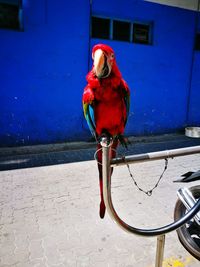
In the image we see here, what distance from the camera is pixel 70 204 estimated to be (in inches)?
119

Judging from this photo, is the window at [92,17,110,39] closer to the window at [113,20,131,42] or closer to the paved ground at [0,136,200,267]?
the window at [113,20,131,42]

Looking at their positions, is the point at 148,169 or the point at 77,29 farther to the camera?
the point at 77,29

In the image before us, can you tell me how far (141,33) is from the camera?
5.78 meters

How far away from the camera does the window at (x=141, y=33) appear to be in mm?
5691

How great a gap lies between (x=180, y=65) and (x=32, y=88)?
376 cm

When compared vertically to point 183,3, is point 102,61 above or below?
below

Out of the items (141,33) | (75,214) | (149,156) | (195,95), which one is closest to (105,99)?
(149,156)

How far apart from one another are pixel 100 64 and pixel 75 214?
78.0 inches

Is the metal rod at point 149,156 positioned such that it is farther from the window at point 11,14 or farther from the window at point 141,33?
the window at point 141,33

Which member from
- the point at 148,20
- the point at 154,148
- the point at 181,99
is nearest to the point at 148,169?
the point at 154,148

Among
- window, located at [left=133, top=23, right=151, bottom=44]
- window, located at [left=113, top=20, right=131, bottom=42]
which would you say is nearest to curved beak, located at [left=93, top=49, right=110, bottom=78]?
window, located at [left=113, top=20, right=131, bottom=42]

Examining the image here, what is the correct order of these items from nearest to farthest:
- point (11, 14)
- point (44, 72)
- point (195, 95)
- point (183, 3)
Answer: point (11, 14) < point (44, 72) < point (183, 3) < point (195, 95)

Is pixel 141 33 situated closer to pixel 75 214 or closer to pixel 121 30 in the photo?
A: pixel 121 30

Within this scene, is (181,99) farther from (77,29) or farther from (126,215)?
(126,215)
